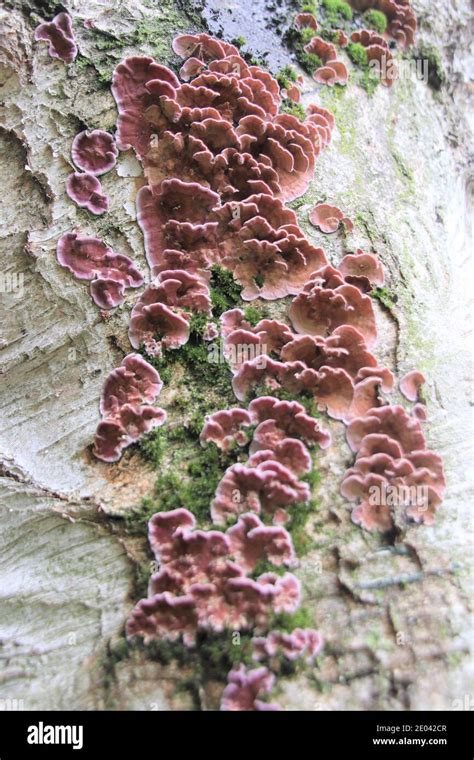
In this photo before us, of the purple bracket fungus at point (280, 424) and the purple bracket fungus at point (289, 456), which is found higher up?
the purple bracket fungus at point (280, 424)

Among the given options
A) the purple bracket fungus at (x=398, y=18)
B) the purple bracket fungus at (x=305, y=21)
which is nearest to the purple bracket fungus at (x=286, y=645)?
the purple bracket fungus at (x=305, y=21)

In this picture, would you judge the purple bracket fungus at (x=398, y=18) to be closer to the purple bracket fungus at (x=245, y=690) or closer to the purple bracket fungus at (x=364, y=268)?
the purple bracket fungus at (x=364, y=268)

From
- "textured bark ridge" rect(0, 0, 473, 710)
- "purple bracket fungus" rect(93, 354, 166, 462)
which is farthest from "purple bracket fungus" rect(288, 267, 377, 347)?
"purple bracket fungus" rect(93, 354, 166, 462)

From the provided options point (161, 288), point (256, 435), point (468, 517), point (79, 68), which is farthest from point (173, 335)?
point (79, 68)

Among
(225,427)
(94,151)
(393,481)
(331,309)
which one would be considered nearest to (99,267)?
(94,151)

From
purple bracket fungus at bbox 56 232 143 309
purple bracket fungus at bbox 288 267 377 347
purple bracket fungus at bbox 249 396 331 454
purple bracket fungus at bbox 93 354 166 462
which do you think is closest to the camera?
purple bracket fungus at bbox 249 396 331 454

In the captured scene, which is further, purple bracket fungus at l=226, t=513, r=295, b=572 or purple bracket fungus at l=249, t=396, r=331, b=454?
purple bracket fungus at l=249, t=396, r=331, b=454

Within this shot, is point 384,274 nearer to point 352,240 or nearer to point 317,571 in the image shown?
point 352,240

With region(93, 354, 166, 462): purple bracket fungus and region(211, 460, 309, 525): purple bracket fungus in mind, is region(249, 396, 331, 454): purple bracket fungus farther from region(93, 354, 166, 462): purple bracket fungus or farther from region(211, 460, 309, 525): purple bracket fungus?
region(93, 354, 166, 462): purple bracket fungus
